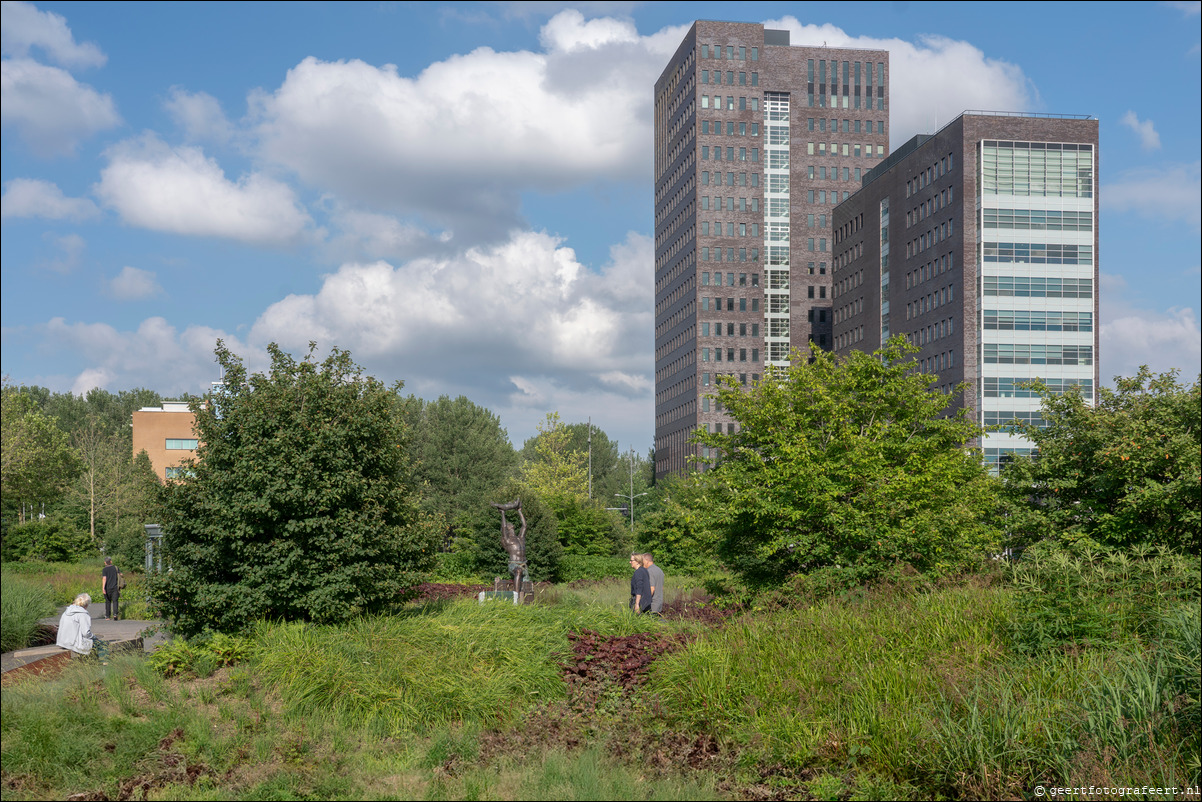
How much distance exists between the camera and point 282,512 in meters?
12.8

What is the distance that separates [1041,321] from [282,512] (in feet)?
250

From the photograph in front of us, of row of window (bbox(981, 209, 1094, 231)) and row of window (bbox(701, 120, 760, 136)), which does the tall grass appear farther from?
row of window (bbox(701, 120, 760, 136))

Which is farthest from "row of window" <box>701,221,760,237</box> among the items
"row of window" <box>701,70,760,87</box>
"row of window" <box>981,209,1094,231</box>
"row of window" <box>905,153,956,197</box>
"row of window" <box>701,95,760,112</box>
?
"row of window" <box>981,209,1094,231</box>

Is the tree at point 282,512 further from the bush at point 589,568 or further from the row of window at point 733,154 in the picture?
the row of window at point 733,154

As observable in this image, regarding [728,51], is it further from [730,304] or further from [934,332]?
[934,332]

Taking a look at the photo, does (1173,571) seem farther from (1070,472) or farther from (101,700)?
(101,700)

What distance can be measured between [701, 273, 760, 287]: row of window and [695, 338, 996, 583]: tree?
303 feet

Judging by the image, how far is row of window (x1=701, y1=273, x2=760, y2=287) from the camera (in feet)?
374

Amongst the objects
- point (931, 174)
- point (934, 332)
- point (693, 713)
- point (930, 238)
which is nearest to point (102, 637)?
point (693, 713)

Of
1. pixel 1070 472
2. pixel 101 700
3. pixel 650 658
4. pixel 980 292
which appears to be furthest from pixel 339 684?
pixel 980 292

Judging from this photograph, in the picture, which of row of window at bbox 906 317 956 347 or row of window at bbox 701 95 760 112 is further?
row of window at bbox 701 95 760 112

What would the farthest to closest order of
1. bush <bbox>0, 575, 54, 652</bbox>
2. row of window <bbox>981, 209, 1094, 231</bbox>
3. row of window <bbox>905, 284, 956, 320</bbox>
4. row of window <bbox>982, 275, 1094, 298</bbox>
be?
row of window <bbox>905, 284, 956, 320</bbox> < row of window <bbox>981, 209, 1094, 231</bbox> < row of window <bbox>982, 275, 1094, 298</bbox> < bush <bbox>0, 575, 54, 652</bbox>

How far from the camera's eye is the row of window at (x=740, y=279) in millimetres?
114125

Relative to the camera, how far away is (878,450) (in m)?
18.8
